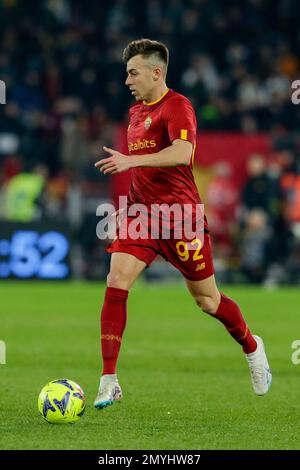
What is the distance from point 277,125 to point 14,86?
5.16 meters

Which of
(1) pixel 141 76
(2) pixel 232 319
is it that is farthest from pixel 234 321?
(1) pixel 141 76

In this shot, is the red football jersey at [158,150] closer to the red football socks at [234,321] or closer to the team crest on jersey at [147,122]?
the team crest on jersey at [147,122]

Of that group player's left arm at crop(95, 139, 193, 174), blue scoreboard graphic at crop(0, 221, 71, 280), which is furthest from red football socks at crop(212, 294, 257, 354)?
blue scoreboard graphic at crop(0, 221, 71, 280)

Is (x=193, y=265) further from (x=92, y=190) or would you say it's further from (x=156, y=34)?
(x=156, y=34)

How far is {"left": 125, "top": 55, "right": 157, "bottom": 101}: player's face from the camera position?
25.5 feet

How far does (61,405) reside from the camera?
6.97 m

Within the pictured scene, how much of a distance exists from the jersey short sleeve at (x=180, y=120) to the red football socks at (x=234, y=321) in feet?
3.89

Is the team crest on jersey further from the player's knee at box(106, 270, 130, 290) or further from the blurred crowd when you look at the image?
the blurred crowd

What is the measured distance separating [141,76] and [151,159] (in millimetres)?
755

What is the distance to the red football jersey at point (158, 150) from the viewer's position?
7754 mm

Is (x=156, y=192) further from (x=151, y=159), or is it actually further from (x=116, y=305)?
(x=116, y=305)

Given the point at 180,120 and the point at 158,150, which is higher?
the point at 180,120

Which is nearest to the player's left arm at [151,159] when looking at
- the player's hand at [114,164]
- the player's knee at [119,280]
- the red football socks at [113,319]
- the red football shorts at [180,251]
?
the player's hand at [114,164]

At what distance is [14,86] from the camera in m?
23.5
